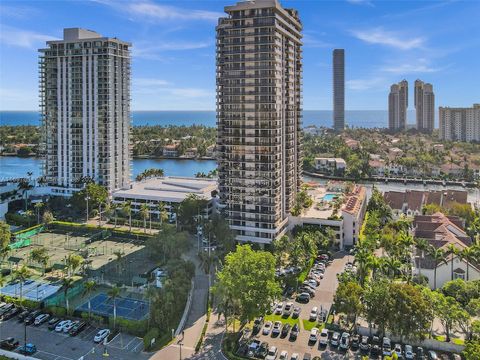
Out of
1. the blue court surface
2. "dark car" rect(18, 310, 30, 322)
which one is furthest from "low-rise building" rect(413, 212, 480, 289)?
"dark car" rect(18, 310, 30, 322)

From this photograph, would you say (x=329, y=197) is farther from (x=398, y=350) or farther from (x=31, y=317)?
(x=31, y=317)

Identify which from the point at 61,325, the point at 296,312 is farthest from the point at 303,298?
the point at 61,325

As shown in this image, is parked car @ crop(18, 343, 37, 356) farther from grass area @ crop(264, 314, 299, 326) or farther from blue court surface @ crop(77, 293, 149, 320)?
grass area @ crop(264, 314, 299, 326)

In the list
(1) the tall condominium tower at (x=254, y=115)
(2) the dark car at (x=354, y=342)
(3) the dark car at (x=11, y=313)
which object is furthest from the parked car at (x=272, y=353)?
(3) the dark car at (x=11, y=313)

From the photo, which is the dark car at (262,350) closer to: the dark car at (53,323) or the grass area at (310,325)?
the grass area at (310,325)

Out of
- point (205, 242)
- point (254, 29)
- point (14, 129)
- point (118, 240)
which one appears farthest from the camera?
point (14, 129)

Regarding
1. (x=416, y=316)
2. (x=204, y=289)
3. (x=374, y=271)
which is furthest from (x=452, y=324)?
(x=204, y=289)

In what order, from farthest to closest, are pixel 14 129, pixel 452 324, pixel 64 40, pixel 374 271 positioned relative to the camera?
pixel 14 129
pixel 64 40
pixel 374 271
pixel 452 324

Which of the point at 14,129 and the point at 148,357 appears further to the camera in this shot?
the point at 14,129

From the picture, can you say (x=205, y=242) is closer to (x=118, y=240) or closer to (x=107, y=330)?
(x=118, y=240)
